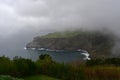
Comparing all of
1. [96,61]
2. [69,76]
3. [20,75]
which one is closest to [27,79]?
[20,75]

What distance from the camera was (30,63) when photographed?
176ft

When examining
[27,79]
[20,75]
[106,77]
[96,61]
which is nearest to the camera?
[27,79]

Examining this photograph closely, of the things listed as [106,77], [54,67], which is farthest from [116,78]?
[54,67]

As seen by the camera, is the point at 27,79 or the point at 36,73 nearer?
the point at 27,79

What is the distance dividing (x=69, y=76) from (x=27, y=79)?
8.23 m

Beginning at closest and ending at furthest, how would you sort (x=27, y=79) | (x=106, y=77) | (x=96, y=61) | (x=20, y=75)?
(x=27, y=79) → (x=20, y=75) → (x=106, y=77) → (x=96, y=61)

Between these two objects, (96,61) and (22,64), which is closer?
(22,64)

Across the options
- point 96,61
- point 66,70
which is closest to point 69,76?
point 66,70

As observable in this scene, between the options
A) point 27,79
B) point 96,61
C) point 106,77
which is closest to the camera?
point 27,79

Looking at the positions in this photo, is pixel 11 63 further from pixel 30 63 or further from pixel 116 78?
pixel 116 78

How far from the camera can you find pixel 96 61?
79125 millimetres

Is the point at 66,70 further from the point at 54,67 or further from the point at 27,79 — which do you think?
the point at 27,79

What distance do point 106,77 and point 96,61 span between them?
78.2 ft

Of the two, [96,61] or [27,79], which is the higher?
[96,61]
